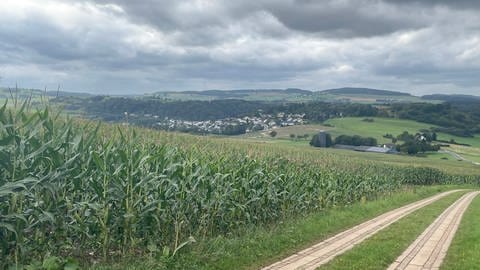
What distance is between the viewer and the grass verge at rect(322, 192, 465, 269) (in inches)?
385

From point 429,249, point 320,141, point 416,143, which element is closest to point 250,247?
point 429,249

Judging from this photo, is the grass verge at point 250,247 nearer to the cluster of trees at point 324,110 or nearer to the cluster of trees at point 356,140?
the cluster of trees at point 356,140

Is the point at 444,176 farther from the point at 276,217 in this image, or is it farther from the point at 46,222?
the point at 46,222

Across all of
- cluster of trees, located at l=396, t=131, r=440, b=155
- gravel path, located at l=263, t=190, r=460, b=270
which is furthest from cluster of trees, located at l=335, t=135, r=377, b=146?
gravel path, located at l=263, t=190, r=460, b=270

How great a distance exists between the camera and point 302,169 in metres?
22.0

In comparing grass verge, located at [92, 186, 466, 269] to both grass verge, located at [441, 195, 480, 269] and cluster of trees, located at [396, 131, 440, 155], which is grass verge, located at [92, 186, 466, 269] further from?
cluster of trees, located at [396, 131, 440, 155]

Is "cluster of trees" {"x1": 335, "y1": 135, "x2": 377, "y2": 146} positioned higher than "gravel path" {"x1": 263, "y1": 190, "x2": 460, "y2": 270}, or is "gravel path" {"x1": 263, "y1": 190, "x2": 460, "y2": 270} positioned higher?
"gravel path" {"x1": 263, "y1": 190, "x2": 460, "y2": 270}

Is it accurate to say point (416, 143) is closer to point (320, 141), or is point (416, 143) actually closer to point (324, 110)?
point (320, 141)

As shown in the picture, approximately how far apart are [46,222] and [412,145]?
105195 mm

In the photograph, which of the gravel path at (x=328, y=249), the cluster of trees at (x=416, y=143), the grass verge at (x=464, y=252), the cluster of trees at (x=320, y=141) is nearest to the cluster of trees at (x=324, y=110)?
the cluster of trees at (x=416, y=143)

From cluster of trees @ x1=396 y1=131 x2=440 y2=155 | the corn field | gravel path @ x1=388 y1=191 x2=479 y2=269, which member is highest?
the corn field

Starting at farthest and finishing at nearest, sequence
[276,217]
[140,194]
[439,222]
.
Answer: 1. [439,222]
2. [276,217]
3. [140,194]

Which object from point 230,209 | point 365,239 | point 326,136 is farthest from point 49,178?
point 326,136

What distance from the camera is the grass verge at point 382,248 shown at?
32.1 feet
